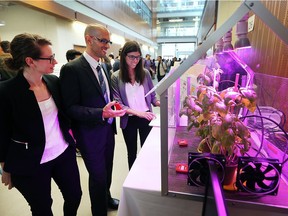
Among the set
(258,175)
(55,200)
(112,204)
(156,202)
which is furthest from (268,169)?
(55,200)

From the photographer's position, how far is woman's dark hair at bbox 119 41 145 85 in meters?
1.68

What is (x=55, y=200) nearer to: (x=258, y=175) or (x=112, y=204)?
(x=112, y=204)

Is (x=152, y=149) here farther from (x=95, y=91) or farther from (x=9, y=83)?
(x=9, y=83)

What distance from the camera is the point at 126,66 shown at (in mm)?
1777

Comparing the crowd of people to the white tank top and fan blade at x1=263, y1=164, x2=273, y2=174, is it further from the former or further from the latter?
fan blade at x1=263, y1=164, x2=273, y2=174

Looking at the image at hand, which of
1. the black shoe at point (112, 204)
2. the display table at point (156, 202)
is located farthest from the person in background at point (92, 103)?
the display table at point (156, 202)

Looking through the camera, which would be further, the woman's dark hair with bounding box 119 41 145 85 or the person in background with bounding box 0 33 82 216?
the woman's dark hair with bounding box 119 41 145 85

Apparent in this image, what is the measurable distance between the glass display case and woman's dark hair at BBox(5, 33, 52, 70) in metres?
0.79

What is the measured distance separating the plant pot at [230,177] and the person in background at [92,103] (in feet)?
2.45

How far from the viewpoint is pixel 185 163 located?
99cm

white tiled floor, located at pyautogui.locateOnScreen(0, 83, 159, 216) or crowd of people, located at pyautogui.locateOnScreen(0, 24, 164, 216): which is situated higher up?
crowd of people, located at pyautogui.locateOnScreen(0, 24, 164, 216)

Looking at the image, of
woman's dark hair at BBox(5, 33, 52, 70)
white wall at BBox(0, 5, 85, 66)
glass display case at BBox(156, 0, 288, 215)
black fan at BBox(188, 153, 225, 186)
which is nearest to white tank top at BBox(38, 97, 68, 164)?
woman's dark hair at BBox(5, 33, 52, 70)

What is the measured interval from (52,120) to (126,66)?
0.84 m

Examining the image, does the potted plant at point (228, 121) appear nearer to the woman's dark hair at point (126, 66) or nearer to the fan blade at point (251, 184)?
the fan blade at point (251, 184)
